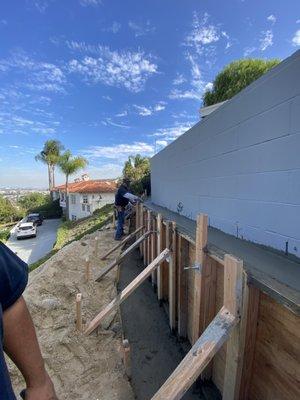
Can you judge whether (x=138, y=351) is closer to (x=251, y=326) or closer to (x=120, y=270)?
(x=251, y=326)

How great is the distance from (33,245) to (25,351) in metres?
25.1

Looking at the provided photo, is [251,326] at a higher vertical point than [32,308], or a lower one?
higher

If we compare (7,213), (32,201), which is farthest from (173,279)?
(32,201)

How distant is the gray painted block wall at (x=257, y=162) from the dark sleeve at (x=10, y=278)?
2550 millimetres

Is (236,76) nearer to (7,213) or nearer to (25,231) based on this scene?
(25,231)

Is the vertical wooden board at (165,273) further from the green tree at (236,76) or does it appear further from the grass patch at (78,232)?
the green tree at (236,76)

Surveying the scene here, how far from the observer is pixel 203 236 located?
3070 millimetres

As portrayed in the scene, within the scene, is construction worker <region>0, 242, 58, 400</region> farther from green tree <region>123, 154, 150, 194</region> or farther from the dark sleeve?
green tree <region>123, 154, 150, 194</region>

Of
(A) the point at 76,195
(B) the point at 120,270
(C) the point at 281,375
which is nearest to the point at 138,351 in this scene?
(C) the point at 281,375

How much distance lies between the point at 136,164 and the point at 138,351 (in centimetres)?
1971

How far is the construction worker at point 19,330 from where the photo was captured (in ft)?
4.09

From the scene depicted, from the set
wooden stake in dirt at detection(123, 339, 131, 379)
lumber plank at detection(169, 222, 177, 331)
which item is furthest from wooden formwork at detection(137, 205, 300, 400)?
lumber plank at detection(169, 222, 177, 331)

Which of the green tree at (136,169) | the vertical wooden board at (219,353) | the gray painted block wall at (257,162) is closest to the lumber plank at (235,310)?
the vertical wooden board at (219,353)

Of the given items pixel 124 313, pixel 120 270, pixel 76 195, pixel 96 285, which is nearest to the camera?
pixel 124 313
